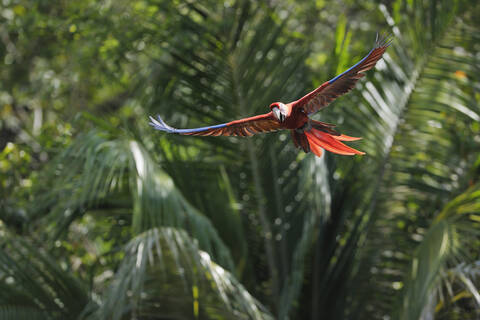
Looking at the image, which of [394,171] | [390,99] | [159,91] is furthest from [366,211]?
[159,91]

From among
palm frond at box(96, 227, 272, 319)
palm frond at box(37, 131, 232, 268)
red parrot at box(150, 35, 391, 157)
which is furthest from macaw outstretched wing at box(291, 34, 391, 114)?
palm frond at box(37, 131, 232, 268)

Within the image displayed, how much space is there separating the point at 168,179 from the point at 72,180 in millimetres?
531

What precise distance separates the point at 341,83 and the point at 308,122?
0.12 metres

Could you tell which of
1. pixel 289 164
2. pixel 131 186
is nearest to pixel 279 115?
pixel 131 186

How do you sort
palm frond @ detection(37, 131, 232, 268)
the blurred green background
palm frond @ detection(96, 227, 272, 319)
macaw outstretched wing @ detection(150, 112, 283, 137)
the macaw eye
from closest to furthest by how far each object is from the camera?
the macaw eye
macaw outstretched wing @ detection(150, 112, 283, 137)
palm frond @ detection(96, 227, 272, 319)
palm frond @ detection(37, 131, 232, 268)
the blurred green background

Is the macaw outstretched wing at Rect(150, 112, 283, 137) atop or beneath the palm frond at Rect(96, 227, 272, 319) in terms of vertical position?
atop

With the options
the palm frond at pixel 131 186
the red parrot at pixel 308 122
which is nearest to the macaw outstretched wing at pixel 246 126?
the red parrot at pixel 308 122

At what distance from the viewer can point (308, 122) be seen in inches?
55.0

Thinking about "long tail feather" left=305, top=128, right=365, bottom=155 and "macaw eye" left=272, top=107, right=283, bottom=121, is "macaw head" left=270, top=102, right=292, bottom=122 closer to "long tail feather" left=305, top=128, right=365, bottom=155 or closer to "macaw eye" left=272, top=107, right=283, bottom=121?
"macaw eye" left=272, top=107, right=283, bottom=121

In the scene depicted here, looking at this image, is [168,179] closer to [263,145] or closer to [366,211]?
[263,145]

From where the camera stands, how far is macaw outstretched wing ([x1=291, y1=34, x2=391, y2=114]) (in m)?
1.32

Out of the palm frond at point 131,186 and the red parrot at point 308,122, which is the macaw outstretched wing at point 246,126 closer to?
the red parrot at point 308,122

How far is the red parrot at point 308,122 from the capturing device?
1334mm

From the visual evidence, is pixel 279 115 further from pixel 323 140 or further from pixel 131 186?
pixel 131 186
